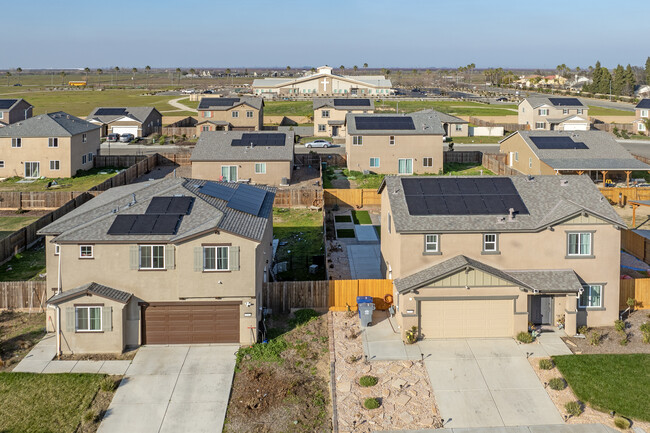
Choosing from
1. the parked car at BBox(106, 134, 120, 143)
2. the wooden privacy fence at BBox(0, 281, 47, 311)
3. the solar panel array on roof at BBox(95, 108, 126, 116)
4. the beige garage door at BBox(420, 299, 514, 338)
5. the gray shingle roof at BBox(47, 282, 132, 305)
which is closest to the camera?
the gray shingle roof at BBox(47, 282, 132, 305)

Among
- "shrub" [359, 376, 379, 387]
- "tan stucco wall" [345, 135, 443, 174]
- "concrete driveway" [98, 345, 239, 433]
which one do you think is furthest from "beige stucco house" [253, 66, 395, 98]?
"shrub" [359, 376, 379, 387]

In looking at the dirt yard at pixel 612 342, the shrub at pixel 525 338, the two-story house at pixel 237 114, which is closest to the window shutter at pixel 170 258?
the shrub at pixel 525 338

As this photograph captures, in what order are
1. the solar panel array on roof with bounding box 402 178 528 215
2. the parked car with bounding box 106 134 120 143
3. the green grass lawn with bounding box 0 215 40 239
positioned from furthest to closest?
the parked car with bounding box 106 134 120 143 < the green grass lawn with bounding box 0 215 40 239 < the solar panel array on roof with bounding box 402 178 528 215

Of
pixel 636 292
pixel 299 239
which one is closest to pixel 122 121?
pixel 299 239

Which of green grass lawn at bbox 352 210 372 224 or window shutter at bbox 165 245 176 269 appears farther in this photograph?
green grass lawn at bbox 352 210 372 224

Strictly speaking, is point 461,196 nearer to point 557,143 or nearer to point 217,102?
point 557,143

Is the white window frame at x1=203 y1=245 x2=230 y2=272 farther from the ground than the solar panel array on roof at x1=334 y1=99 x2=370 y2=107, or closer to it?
closer to it

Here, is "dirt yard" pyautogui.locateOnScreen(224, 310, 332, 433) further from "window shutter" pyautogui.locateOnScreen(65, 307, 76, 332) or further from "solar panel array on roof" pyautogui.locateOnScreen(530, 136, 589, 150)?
"solar panel array on roof" pyautogui.locateOnScreen(530, 136, 589, 150)

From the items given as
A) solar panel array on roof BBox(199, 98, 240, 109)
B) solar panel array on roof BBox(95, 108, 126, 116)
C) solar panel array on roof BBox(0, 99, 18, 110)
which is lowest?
Result: solar panel array on roof BBox(95, 108, 126, 116)
